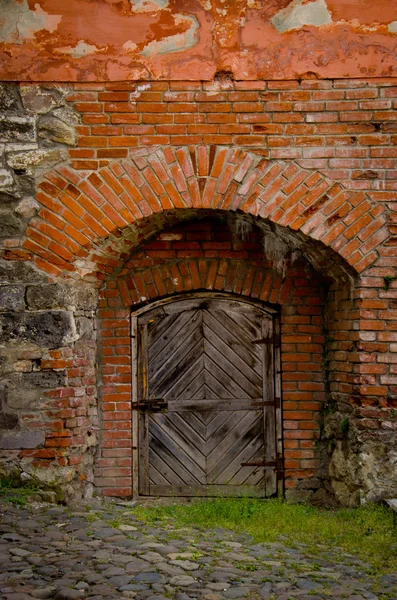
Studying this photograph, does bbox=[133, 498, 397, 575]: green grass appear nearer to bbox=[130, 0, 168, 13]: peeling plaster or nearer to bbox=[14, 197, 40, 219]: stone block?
bbox=[14, 197, 40, 219]: stone block

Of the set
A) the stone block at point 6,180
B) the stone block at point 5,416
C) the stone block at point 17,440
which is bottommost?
the stone block at point 17,440

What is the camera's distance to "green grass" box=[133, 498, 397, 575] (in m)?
3.85

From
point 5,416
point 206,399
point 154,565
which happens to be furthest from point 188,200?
point 154,565

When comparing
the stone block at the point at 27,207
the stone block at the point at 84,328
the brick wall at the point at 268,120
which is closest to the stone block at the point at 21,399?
the stone block at the point at 84,328

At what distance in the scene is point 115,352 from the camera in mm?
5242

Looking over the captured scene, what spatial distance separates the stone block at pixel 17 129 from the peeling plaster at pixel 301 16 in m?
1.93

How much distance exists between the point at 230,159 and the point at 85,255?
4.19 ft

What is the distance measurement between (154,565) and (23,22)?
12.5 ft

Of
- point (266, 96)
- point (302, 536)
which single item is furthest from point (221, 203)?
point (302, 536)

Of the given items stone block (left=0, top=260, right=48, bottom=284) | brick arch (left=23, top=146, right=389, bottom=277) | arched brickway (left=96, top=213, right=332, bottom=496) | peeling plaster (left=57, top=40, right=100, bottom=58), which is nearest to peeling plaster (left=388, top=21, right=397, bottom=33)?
brick arch (left=23, top=146, right=389, bottom=277)

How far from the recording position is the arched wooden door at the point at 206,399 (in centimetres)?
532

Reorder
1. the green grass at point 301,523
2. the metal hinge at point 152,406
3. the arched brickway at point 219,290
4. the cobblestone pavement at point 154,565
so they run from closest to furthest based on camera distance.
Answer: the cobblestone pavement at point 154,565
the green grass at point 301,523
the arched brickway at point 219,290
the metal hinge at point 152,406

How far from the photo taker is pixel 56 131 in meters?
4.62

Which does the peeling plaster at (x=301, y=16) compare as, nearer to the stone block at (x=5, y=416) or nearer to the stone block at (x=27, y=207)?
the stone block at (x=27, y=207)
